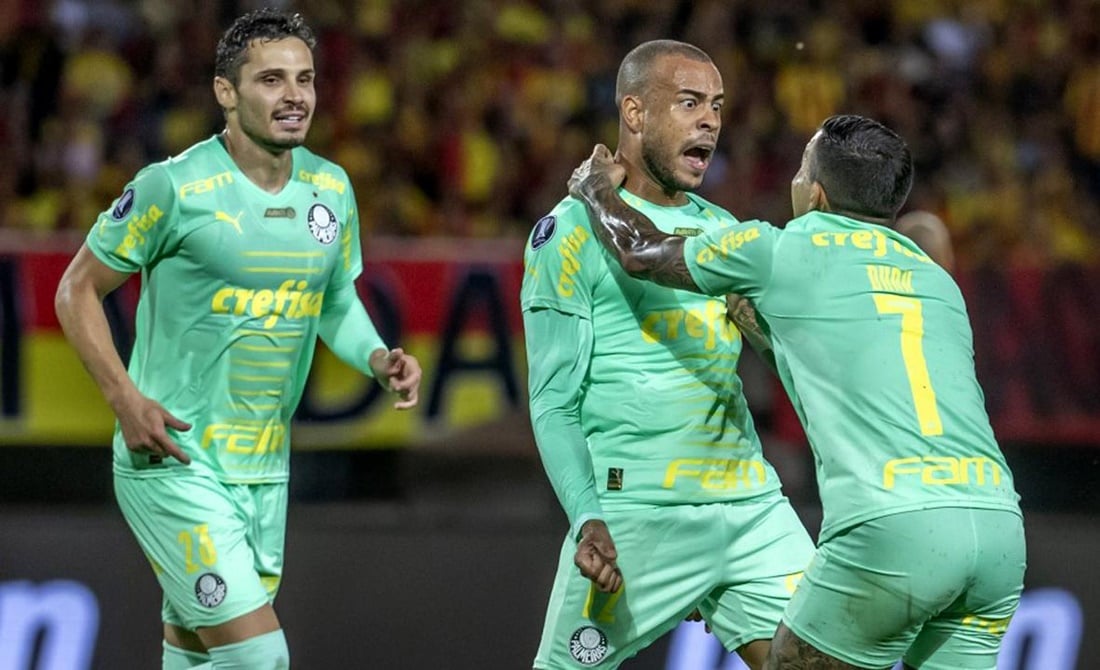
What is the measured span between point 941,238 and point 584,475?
3.24m

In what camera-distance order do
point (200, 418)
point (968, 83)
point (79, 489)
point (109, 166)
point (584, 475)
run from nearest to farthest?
1. point (584, 475)
2. point (200, 418)
3. point (79, 489)
4. point (109, 166)
5. point (968, 83)

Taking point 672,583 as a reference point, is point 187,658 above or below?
below

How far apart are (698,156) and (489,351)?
3485mm

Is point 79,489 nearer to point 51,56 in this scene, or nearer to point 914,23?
point 51,56

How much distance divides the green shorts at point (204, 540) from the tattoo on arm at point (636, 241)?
1.36 metres

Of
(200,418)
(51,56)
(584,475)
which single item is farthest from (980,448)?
(51,56)

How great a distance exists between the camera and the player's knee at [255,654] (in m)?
4.88

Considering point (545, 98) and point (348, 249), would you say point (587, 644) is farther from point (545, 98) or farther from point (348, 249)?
point (545, 98)

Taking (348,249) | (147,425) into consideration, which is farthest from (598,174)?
(147,425)

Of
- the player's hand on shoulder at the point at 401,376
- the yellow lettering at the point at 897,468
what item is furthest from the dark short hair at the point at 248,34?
the yellow lettering at the point at 897,468

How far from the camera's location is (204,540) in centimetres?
495

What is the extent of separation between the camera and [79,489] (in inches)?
316

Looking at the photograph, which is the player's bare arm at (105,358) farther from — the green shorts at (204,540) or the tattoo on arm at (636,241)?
the tattoo on arm at (636,241)

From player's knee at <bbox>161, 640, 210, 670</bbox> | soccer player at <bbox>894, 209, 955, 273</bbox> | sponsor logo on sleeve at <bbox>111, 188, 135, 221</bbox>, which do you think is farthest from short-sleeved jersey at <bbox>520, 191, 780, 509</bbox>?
soccer player at <bbox>894, 209, 955, 273</bbox>
